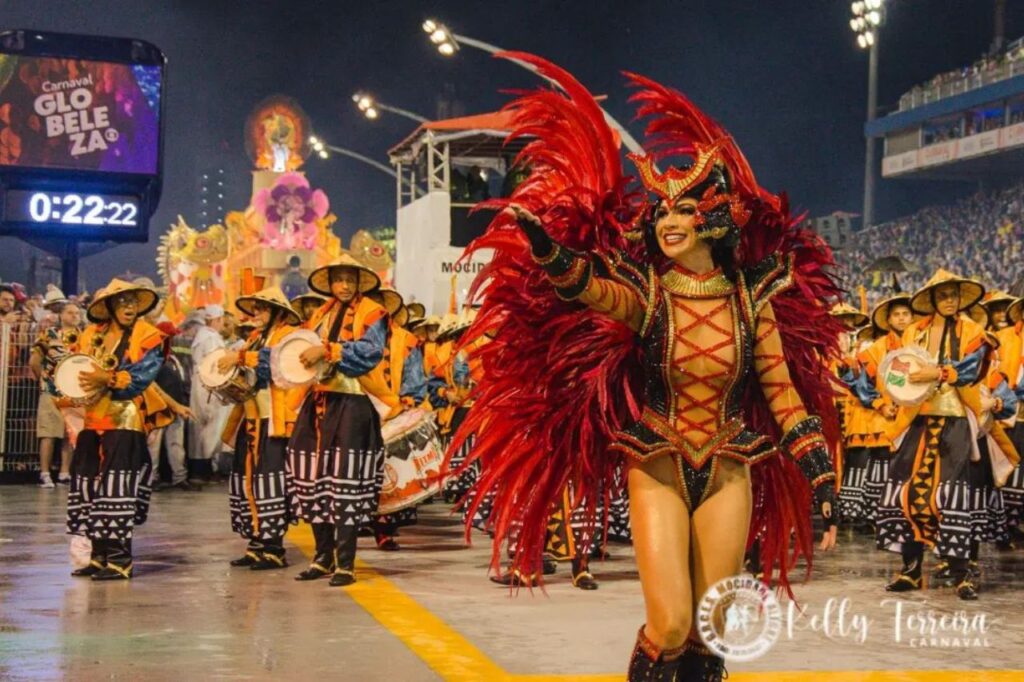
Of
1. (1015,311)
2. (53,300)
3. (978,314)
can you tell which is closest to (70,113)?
(53,300)

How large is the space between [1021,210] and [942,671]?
110 feet

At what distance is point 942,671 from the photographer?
7.47 metres

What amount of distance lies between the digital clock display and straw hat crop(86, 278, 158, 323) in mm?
10766

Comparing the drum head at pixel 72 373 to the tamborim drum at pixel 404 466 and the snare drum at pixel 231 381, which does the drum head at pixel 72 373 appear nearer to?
the snare drum at pixel 231 381

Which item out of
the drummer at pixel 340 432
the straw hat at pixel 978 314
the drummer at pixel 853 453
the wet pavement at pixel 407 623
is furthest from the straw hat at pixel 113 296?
the drummer at pixel 853 453

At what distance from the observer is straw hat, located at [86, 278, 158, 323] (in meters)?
10.7

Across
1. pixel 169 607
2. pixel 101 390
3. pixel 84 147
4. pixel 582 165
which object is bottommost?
pixel 169 607

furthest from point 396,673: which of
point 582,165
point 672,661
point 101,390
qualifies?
point 101,390

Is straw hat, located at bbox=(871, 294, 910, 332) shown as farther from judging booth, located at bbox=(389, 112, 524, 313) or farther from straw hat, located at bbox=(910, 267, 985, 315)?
judging booth, located at bbox=(389, 112, 524, 313)

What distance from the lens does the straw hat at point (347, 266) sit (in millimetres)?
10852

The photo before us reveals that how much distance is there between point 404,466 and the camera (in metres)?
12.2

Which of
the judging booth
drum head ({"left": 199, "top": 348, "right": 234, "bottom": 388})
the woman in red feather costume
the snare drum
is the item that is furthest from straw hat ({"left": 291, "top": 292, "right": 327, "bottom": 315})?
the judging booth

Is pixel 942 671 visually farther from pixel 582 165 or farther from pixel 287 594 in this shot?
pixel 287 594

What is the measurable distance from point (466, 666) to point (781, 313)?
2.55 meters
